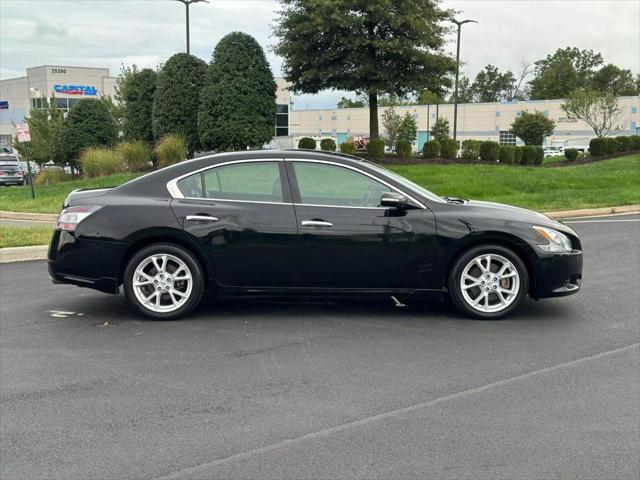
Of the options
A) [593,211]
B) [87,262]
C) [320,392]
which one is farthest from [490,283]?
[593,211]

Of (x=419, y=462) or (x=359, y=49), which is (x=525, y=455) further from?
(x=359, y=49)

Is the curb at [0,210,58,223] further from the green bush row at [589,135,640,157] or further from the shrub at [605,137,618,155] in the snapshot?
the shrub at [605,137,618,155]

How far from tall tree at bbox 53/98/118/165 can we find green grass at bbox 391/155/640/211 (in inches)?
507

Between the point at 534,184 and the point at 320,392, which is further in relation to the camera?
the point at 534,184

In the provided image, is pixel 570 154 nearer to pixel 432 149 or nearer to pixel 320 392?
pixel 432 149

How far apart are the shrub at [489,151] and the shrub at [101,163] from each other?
44.9 feet

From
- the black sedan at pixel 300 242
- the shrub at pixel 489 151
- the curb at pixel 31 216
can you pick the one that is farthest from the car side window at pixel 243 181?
the shrub at pixel 489 151

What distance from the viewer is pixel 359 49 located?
23.9 metres

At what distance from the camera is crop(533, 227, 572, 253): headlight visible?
636cm

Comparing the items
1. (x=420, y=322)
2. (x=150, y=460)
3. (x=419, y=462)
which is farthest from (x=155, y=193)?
(x=419, y=462)

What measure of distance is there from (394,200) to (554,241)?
1562mm

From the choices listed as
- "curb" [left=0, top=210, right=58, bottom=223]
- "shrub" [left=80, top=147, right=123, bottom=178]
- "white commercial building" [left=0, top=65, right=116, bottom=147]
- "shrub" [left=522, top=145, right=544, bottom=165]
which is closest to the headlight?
"curb" [left=0, top=210, right=58, bottom=223]

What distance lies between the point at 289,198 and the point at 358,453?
3.10 meters

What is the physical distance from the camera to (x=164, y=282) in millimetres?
6363
